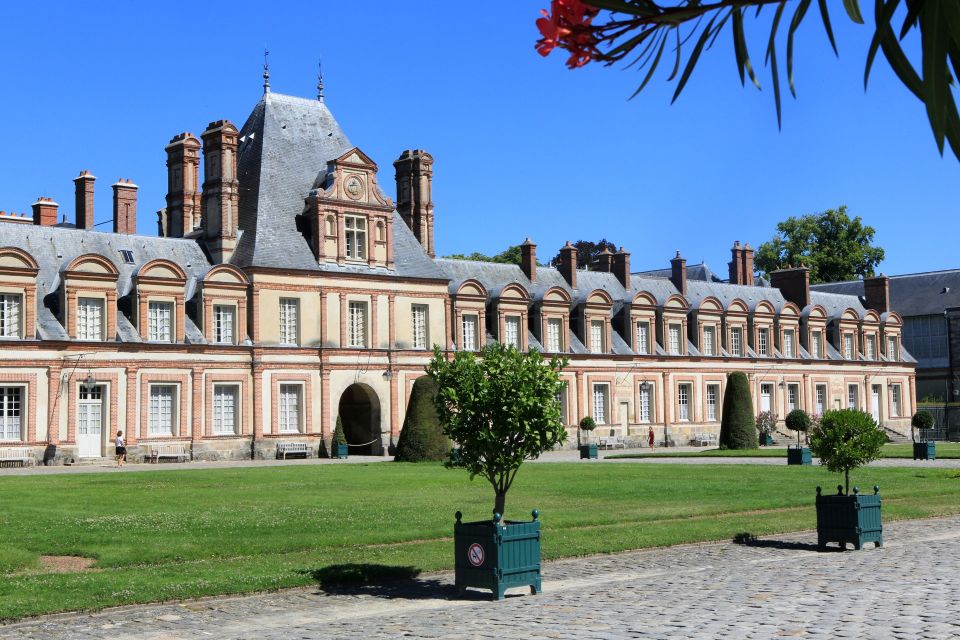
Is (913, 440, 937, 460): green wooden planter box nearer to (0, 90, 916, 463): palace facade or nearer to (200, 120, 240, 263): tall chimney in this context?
(0, 90, 916, 463): palace facade

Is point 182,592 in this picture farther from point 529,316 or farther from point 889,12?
point 529,316

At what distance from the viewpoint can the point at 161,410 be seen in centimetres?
4088

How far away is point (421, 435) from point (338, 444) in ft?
23.3

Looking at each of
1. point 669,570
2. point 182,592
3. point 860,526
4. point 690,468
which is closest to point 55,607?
point 182,592

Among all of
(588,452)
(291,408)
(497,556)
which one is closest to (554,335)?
(588,452)

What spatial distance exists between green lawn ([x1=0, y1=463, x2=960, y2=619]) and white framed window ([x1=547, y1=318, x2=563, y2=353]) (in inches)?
823

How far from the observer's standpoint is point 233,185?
144ft

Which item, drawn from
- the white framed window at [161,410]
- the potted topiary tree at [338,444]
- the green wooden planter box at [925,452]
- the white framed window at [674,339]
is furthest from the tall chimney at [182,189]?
the green wooden planter box at [925,452]

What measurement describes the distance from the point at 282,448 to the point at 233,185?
33.3 ft

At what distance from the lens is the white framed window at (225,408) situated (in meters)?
42.2

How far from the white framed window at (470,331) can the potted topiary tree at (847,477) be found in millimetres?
30988

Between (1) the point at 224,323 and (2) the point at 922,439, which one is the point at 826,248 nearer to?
(2) the point at 922,439

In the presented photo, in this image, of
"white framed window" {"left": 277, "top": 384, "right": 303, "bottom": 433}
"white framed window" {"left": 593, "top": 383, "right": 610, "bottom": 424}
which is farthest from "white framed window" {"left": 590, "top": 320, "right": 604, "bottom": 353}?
"white framed window" {"left": 277, "top": 384, "right": 303, "bottom": 433}

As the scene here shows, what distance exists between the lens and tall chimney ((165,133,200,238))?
4606 centimetres
